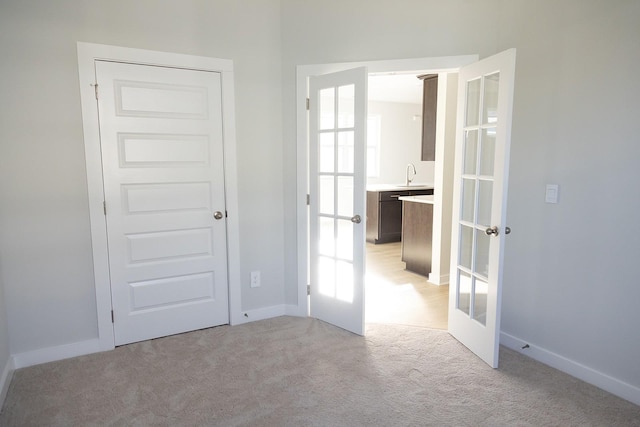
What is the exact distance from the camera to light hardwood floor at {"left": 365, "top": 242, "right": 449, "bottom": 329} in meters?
3.48

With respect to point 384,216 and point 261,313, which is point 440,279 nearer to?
point 261,313

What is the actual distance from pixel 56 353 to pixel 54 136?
1.46 metres

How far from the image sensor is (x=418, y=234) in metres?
4.84

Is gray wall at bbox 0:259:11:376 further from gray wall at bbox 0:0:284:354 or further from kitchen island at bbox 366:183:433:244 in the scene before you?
kitchen island at bbox 366:183:433:244

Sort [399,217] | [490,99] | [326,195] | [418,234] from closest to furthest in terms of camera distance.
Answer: [490,99]
[326,195]
[418,234]
[399,217]

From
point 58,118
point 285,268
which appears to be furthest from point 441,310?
point 58,118

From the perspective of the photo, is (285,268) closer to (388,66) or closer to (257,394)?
(257,394)

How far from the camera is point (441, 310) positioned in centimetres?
367

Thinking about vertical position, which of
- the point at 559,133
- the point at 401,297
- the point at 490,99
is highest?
the point at 490,99

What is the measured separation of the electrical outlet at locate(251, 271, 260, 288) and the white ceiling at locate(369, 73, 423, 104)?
351cm

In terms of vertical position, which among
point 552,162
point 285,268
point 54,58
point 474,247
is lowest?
point 285,268

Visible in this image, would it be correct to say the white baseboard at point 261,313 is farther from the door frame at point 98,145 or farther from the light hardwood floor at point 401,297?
the light hardwood floor at point 401,297

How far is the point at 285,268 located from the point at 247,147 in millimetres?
1111

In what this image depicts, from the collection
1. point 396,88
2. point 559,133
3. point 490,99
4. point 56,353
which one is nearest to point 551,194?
point 559,133
